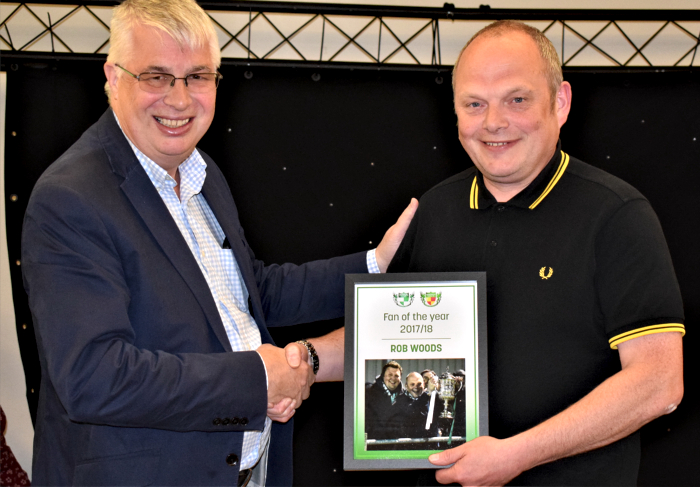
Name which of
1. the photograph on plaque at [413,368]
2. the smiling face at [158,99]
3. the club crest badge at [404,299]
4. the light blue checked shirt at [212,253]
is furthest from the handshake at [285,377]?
the smiling face at [158,99]

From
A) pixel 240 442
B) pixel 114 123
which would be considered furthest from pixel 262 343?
pixel 114 123

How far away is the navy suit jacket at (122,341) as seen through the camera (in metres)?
1.86

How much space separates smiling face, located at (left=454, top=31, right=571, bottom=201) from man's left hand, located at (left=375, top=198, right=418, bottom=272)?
0.44m

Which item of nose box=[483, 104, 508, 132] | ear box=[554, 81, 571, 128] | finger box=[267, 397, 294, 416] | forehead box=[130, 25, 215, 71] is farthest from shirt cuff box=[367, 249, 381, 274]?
forehead box=[130, 25, 215, 71]

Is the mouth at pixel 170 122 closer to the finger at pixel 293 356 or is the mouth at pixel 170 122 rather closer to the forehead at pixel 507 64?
the finger at pixel 293 356

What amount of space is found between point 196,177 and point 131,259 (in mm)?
521

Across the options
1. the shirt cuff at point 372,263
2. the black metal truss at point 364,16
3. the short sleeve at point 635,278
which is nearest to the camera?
the short sleeve at point 635,278

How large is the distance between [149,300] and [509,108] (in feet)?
4.22

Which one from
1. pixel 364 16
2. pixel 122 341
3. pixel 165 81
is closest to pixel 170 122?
pixel 165 81

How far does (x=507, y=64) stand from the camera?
2072 mm

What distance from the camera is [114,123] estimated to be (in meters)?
2.22

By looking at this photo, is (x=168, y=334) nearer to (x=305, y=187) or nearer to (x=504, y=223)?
(x=504, y=223)

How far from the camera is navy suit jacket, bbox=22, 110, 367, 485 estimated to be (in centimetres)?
186

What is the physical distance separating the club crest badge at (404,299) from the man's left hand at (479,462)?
47 cm
